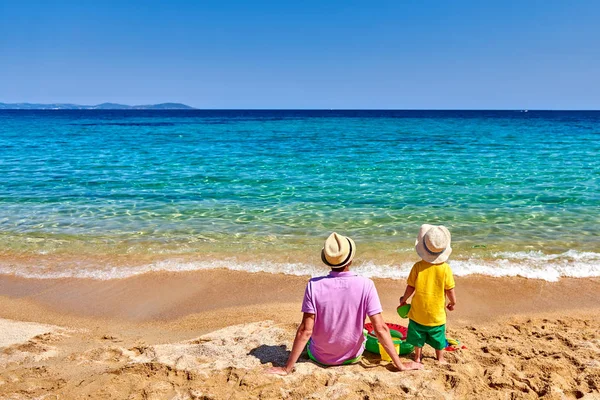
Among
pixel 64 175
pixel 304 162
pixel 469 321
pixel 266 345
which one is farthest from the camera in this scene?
pixel 304 162

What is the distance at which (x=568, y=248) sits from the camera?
302 inches

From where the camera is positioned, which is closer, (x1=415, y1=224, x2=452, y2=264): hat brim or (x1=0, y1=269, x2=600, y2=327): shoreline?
(x1=415, y1=224, x2=452, y2=264): hat brim

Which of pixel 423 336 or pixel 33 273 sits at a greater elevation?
pixel 423 336

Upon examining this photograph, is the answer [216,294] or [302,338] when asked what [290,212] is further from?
[302,338]

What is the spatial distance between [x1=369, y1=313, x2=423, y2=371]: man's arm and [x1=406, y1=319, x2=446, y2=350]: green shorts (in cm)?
22

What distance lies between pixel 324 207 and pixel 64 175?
10.4 metres

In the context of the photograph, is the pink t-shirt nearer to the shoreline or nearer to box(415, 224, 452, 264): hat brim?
box(415, 224, 452, 264): hat brim

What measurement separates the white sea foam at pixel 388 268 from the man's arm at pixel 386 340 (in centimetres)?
281

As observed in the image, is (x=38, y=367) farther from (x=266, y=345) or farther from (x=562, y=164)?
(x=562, y=164)

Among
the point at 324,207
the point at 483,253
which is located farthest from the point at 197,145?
the point at 483,253

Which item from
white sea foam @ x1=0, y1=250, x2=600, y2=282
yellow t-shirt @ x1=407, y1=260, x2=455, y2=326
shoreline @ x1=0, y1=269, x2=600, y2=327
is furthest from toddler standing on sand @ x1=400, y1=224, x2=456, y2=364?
white sea foam @ x1=0, y1=250, x2=600, y2=282

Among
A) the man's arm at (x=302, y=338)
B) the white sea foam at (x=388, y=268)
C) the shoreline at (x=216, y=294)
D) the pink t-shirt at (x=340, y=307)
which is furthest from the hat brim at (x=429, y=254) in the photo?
the white sea foam at (x=388, y=268)

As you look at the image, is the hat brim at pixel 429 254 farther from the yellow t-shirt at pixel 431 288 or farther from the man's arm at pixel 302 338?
the man's arm at pixel 302 338

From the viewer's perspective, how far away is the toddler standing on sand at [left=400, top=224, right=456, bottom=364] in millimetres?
3865
